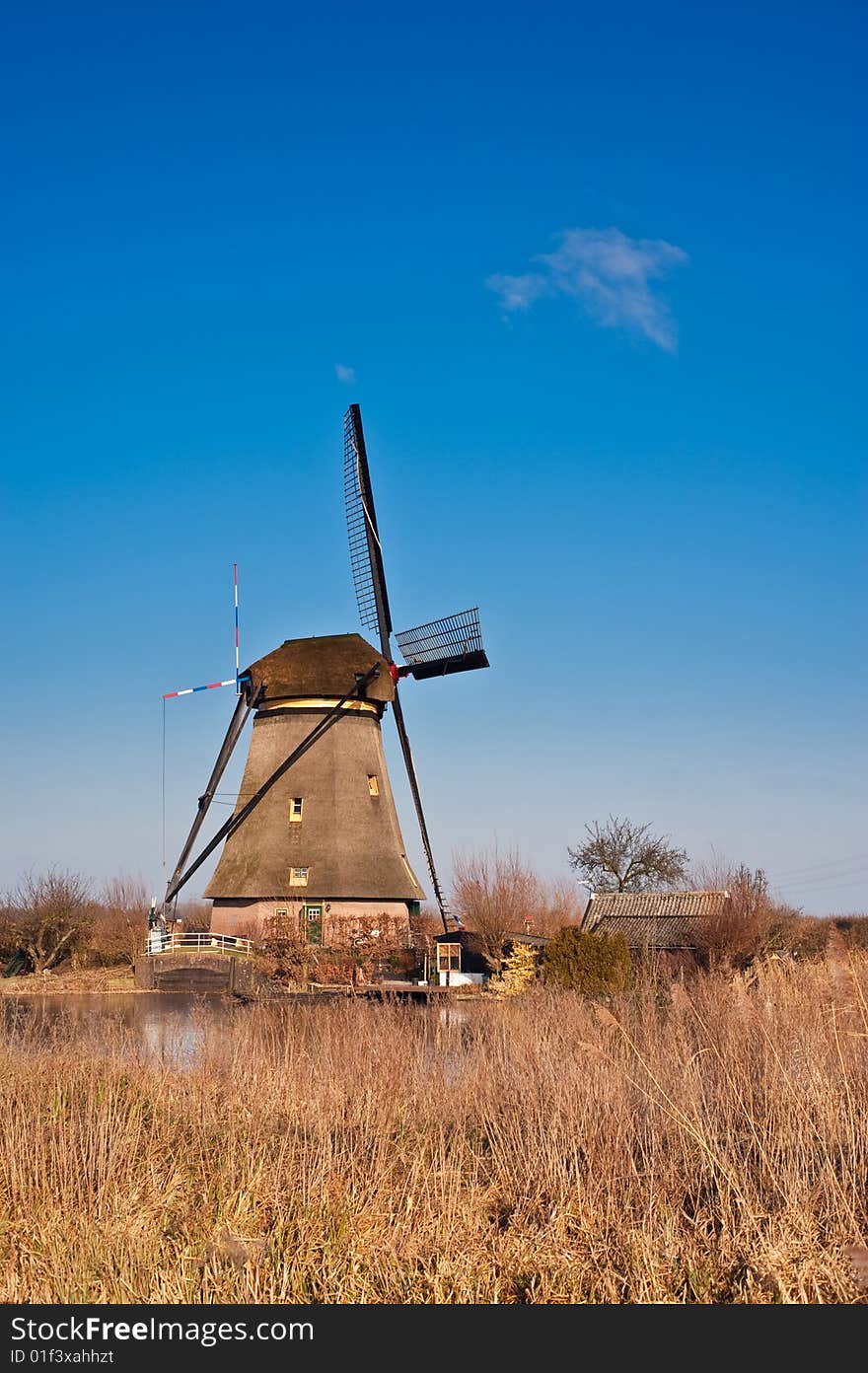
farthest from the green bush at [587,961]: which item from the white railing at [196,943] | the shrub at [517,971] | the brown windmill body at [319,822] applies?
the white railing at [196,943]

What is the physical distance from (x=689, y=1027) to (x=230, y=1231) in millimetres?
4705

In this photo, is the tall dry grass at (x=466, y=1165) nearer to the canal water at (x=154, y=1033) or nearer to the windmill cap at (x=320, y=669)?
the canal water at (x=154, y=1033)

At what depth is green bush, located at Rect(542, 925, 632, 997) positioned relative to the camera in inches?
726

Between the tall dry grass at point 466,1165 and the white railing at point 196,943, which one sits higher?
the white railing at point 196,943

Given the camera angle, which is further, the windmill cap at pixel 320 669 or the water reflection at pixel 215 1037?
the windmill cap at pixel 320 669

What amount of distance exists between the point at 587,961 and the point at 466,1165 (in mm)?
11513

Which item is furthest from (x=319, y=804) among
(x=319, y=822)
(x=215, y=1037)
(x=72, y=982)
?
(x=215, y=1037)

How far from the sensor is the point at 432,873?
30.9 metres

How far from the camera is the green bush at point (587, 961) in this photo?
60.5 ft

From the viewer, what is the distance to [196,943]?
29.2 metres

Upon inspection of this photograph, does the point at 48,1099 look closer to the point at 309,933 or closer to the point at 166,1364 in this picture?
the point at 166,1364

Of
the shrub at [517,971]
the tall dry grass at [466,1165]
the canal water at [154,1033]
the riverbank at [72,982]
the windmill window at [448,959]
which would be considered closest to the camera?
the tall dry grass at [466,1165]

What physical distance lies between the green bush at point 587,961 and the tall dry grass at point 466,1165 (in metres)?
8.35

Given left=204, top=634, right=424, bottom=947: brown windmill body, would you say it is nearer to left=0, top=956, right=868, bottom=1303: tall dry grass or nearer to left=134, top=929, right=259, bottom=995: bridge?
left=134, top=929, right=259, bottom=995: bridge
